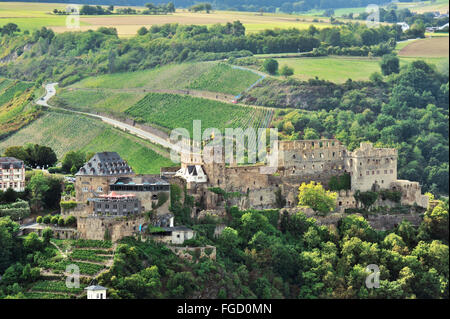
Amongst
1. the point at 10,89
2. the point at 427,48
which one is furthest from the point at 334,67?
the point at 10,89

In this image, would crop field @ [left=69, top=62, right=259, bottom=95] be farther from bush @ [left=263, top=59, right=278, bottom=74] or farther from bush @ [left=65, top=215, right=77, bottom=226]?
bush @ [left=65, top=215, right=77, bottom=226]

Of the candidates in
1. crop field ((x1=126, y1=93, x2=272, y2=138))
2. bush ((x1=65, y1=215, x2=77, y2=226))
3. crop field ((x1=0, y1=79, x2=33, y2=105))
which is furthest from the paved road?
bush ((x1=65, y1=215, x2=77, y2=226))

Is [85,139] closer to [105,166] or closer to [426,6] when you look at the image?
[105,166]

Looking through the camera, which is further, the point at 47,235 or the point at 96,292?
the point at 47,235

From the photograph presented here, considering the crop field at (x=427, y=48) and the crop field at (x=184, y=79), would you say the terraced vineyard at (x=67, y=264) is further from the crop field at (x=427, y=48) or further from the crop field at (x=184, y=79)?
the crop field at (x=427, y=48)

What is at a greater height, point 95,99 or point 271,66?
point 271,66

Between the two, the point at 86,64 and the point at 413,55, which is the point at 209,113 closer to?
the point at 86,64

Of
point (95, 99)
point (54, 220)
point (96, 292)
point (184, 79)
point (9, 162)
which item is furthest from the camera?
point (184, 79)
